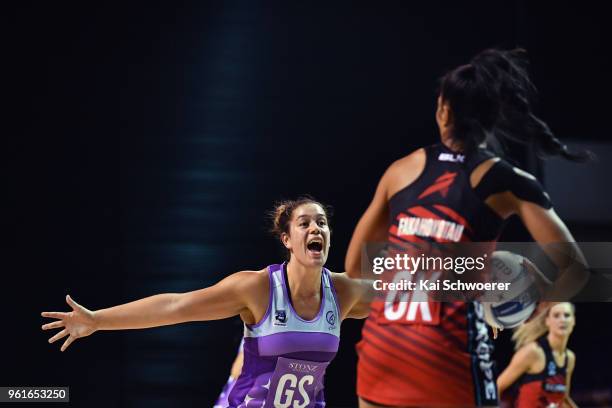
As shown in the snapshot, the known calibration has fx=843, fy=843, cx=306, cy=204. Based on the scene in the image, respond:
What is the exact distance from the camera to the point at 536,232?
7.26ft

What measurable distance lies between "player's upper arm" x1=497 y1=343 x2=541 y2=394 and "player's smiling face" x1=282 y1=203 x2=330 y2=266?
8.34 feet

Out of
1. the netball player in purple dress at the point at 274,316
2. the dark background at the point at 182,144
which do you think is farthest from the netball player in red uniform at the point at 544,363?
the netball player in purple dress at the point at 274,316

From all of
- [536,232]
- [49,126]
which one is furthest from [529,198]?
[49,126]

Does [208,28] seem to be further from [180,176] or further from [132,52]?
[180,176]

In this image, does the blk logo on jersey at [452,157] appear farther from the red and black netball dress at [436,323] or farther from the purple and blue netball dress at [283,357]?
the purple and blue netball dress at [283,357]

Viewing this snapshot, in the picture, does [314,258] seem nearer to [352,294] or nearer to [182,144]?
[352,294]

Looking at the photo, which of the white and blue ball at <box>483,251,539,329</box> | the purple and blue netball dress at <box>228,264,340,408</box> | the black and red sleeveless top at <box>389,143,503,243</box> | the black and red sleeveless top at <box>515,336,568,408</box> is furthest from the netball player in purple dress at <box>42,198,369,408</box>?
the black and red sleeveless top at <box>515,336,568,408</box>

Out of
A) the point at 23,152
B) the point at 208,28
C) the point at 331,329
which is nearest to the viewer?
the point at 331,329

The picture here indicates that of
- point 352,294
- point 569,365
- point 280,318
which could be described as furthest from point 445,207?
point 569,365

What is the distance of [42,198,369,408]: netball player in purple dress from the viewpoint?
10.2ft

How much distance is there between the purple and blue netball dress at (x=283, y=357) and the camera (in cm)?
312

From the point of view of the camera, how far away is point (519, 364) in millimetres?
5324

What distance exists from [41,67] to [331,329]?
8.34ft

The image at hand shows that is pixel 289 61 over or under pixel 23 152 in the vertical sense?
over
